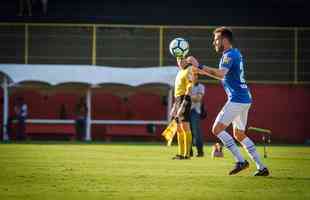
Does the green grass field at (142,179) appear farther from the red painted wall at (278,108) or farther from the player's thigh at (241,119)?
the red painted wall at (278,108)

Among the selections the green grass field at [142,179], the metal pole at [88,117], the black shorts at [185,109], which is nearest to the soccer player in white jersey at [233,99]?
the green grass field at [142,179]

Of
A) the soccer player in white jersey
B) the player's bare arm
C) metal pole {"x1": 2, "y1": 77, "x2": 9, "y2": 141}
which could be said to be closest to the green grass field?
the soccer player in white jersey

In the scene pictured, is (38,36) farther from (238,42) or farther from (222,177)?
(222,177)

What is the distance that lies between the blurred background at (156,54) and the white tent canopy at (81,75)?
179 centimetres

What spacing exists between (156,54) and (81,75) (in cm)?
439

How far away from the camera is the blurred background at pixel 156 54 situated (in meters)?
40.8

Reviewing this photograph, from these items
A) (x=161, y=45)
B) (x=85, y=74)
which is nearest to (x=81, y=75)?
(x=85, y=74)

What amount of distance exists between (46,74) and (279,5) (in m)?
11.8

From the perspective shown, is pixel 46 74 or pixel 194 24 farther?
pixel 194 24

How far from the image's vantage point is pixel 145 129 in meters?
38.9

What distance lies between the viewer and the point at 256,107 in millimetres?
41375

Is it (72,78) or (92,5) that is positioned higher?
(92,5)

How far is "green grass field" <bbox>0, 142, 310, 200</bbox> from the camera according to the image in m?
13.0

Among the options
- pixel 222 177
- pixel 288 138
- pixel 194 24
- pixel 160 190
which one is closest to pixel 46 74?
pixel 194 24
